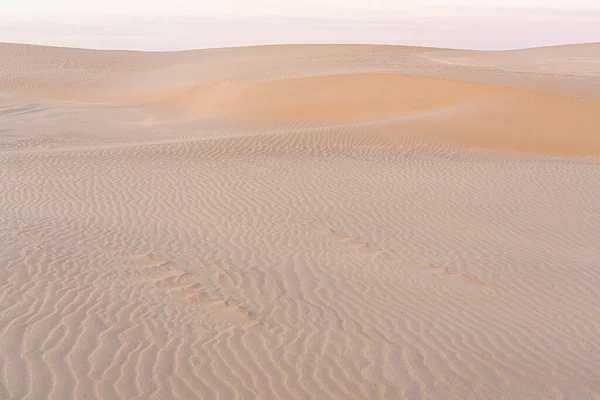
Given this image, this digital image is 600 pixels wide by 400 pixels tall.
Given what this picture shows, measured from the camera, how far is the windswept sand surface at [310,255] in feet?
16.7

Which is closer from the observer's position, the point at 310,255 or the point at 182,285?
the point at 182,285

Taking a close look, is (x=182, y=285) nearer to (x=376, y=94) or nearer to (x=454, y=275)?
(x=454, y=275)

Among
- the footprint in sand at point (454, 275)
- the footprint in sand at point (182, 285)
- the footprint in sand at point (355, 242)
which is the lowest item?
the footprint in sand at point (355, 242)

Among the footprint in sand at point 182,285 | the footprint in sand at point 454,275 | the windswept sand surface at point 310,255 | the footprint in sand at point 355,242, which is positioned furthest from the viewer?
the footprint in sand at point 355,242

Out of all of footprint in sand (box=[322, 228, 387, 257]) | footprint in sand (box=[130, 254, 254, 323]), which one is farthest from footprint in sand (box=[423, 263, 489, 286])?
footprint in sand (box=[130, 254, 254, 323])

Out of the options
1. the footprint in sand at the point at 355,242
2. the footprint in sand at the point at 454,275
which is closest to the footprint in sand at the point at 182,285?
the footprint in sand at the point at 355,242

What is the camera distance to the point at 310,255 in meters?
8.59

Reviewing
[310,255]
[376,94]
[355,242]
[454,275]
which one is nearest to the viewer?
[454,275]

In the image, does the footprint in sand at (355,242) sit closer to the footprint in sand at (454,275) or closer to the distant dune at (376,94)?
the footprint in sand at (454,275)

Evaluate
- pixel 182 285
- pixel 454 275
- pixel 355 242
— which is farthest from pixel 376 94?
pixel 182 285

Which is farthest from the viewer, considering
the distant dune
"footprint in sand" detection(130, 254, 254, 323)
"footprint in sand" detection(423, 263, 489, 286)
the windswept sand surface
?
the distant dune

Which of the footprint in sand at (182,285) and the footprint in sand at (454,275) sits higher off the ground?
the footprint in sand at (182,285)

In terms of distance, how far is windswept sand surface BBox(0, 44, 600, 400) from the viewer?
5.09 meters

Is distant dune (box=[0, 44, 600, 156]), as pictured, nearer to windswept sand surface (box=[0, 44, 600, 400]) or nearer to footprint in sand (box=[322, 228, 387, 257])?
windswept sand surface (box=[0, 44, 600, 400])
